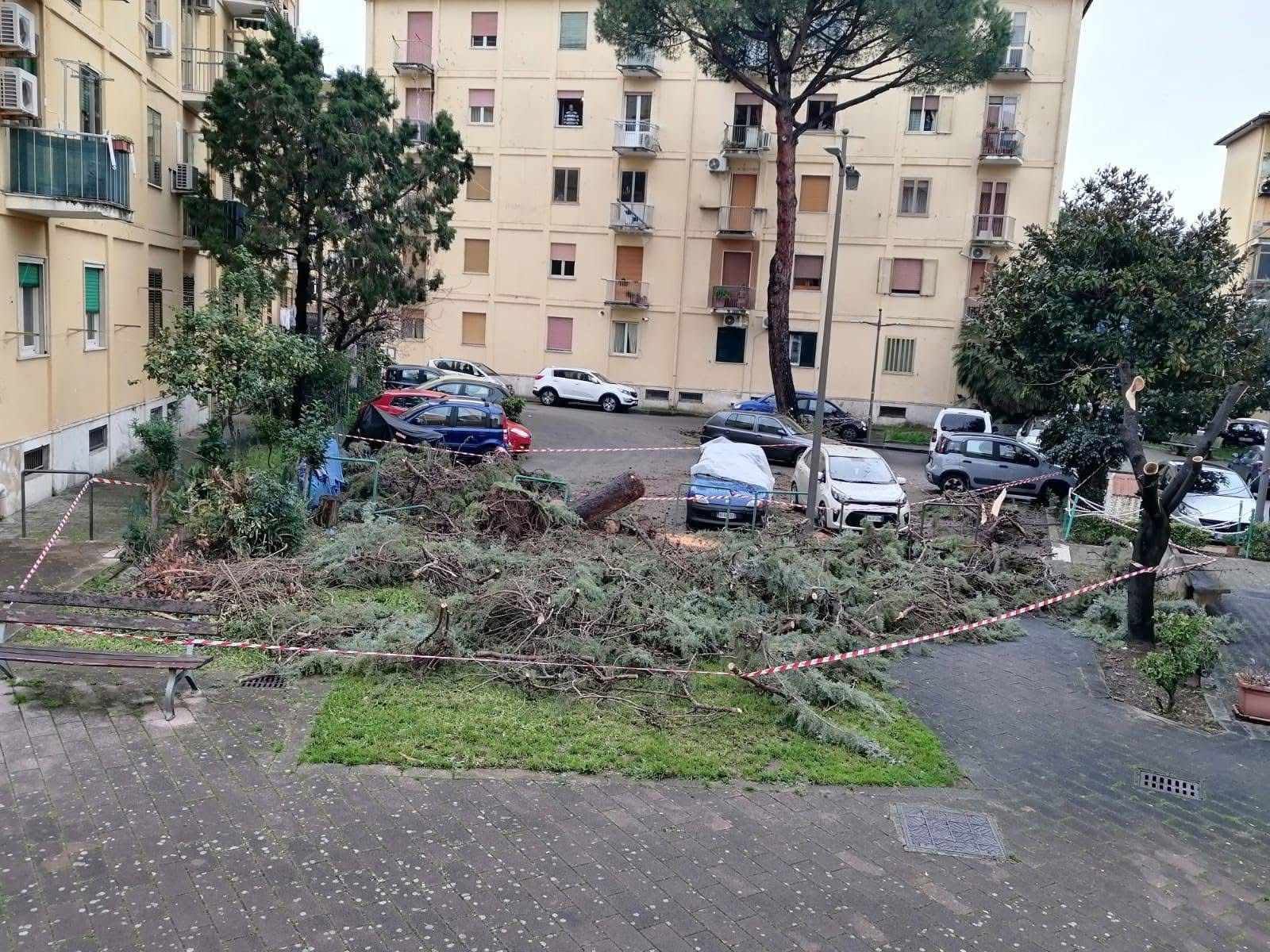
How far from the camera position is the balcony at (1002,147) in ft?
114

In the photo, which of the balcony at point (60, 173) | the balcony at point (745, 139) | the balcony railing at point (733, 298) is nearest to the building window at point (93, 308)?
the balcony at point (60, 173)

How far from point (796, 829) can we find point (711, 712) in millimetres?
1922

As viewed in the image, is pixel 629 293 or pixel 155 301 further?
pixel 629 293

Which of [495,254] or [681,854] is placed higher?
[495,254]

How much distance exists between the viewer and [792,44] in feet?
100

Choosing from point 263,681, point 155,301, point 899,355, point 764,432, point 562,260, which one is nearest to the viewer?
point 263,681

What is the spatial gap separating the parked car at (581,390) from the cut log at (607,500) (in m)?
20.4

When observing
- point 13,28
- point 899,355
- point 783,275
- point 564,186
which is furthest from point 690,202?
point 13,28

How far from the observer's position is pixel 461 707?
8.68 m

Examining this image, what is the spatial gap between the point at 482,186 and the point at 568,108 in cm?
426

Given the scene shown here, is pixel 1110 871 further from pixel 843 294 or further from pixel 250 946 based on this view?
pixel 843 294

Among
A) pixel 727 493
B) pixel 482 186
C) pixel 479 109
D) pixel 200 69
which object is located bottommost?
pixel 727 493

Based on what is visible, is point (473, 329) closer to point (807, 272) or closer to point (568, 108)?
point (568, 108)

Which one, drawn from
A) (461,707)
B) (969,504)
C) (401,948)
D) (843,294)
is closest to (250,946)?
(401,948)
